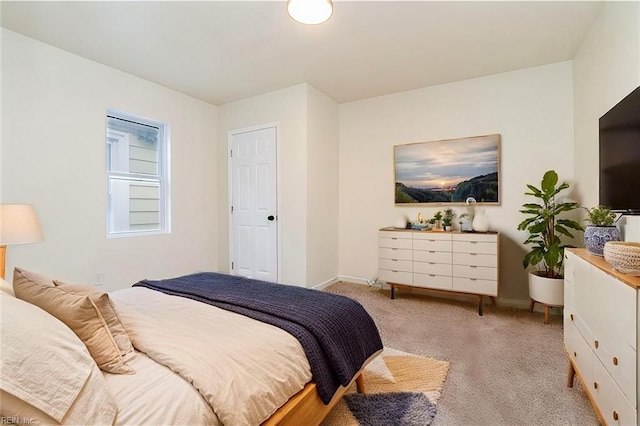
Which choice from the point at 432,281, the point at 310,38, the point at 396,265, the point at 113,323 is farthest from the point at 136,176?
the point at 432,281

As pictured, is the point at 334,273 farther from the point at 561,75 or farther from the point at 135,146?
the point at 561,75

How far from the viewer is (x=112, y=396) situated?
0.85 meters

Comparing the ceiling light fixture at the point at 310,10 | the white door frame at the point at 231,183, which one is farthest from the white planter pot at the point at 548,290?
the ceiling light fixture at the point at 310,10

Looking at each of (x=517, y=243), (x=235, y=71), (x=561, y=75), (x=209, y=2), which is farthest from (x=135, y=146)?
(x=561, y=75)

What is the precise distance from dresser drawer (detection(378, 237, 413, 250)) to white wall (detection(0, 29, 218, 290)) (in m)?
2.66

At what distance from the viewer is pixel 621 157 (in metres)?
1.82

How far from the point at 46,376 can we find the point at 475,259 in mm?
3312

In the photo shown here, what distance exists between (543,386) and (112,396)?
2.29 metres

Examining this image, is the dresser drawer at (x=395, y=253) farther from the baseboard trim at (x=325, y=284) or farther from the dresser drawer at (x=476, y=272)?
the baseboard trim at (x=325, y=284)

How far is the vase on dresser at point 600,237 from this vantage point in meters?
1.69

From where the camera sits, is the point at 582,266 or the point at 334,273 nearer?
the point at 582,266

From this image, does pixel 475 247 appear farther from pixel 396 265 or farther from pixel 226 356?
pixel 226 356

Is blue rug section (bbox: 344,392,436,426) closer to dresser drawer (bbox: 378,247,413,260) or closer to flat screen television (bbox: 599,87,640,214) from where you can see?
flat screen television (bbox: 599,87,640,214)

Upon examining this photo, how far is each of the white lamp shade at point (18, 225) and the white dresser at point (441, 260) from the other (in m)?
3.23
